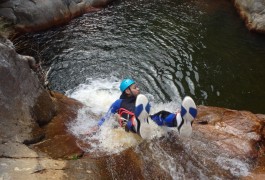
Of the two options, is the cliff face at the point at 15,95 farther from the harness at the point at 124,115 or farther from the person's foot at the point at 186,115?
the person's foot at the point at 186,115

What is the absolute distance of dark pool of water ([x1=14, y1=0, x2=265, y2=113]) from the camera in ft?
42.0

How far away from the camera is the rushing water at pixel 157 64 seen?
26.2ft

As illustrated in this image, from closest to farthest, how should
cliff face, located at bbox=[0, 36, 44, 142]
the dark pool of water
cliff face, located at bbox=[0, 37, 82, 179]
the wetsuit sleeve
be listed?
cliff face, located at bbox=[0, 37, 82, 179] → cliff face, located at bbox=[0, 36, 44, 142] → the wetsuit sleeve → the dark pool of water

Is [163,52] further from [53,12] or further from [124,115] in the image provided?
[124,115]

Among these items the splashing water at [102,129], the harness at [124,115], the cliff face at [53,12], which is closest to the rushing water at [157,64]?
the splashing water at [102,129]

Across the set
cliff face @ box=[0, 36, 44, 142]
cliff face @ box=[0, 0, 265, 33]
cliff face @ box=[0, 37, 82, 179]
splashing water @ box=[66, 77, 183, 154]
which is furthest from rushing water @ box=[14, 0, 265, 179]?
cliff face @ box=[0, 36, 44, 142]

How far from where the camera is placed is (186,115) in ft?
23.6

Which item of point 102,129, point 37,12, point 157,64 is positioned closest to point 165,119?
point 102,129

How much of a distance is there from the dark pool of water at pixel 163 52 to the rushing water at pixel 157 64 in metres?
0.04

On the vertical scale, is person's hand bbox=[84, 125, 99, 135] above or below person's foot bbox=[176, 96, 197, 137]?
below

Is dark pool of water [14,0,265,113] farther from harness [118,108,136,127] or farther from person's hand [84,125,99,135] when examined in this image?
person's hand [84,125,99,135]

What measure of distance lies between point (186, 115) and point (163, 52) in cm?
Result: 869

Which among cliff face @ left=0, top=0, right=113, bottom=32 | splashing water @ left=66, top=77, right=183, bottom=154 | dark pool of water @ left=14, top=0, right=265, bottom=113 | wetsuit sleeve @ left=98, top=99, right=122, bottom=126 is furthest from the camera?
cliff face @ left=0, top=0, right=113, bottom=32

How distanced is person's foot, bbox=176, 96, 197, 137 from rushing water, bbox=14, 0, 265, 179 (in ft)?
2.28
